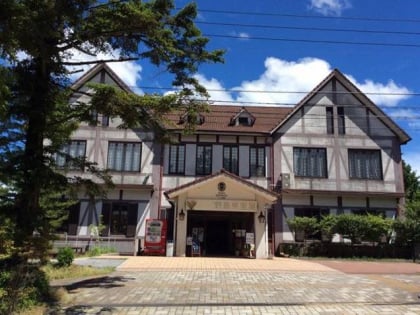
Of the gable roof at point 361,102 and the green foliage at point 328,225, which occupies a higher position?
the gable roof at point 361,102

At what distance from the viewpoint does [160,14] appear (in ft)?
32.8

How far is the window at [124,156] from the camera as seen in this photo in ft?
78.2

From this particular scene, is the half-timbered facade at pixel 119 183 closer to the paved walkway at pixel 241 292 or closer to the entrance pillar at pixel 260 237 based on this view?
the entrance pillar at pixel 260 237

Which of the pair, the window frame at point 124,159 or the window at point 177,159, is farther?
the window at point 177,159

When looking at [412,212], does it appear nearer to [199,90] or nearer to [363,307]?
[363,307]

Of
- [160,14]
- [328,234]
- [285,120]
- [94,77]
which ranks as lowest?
[328,234]

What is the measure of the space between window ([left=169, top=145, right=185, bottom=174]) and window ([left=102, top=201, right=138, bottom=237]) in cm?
320

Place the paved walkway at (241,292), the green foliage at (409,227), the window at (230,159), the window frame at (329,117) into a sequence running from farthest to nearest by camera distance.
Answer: the window frame at (329,117), the window at (230,159), the green foliage at (409,227), the paved walkway at (241,292)

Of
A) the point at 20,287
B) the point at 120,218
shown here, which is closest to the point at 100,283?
the point at 20,287

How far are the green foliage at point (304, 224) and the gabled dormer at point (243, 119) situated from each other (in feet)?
23.2

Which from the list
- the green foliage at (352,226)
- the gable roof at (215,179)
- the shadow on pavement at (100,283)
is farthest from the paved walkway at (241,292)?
the green foliage at (352,226)

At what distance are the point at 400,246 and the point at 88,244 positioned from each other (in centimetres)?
1781

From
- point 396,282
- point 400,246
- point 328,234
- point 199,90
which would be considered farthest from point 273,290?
point 400,246

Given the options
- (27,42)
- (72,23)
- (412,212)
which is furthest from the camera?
(412,212)
